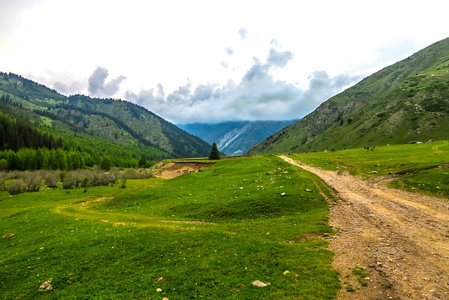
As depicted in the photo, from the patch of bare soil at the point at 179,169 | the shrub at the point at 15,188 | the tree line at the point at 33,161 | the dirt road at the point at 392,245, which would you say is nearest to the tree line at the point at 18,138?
the tree line at the point at 33,161

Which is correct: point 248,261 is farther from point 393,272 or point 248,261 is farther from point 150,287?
point 393,272

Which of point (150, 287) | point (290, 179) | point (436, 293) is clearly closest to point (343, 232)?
point (436, 293)

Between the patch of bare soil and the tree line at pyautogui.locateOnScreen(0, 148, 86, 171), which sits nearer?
the patch of bare soil

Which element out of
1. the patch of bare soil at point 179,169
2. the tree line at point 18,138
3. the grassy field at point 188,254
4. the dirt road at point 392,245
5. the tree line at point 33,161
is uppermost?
the tree line at point 18,138

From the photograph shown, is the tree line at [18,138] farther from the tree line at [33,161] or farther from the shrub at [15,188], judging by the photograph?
the shrub at [15,188]

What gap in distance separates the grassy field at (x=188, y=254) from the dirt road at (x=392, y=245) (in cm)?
129

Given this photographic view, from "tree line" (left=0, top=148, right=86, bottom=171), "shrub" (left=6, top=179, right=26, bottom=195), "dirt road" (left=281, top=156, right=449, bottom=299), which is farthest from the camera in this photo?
"tree line" (left=0, top=148, right=86, bottom=171)

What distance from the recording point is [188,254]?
16.0 meters

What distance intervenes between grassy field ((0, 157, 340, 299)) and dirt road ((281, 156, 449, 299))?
50.7 inches

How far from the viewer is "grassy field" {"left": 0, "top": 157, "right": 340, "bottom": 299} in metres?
12.0

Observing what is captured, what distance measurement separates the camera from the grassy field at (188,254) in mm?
11961

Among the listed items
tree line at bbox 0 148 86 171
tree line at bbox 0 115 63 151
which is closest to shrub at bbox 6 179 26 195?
tree line at bbox 0 148 86 171

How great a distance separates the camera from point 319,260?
1330cm

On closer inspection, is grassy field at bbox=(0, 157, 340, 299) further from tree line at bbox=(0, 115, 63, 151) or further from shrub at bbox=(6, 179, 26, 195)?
tree line at bbox=(0, 115, 63, 151)
